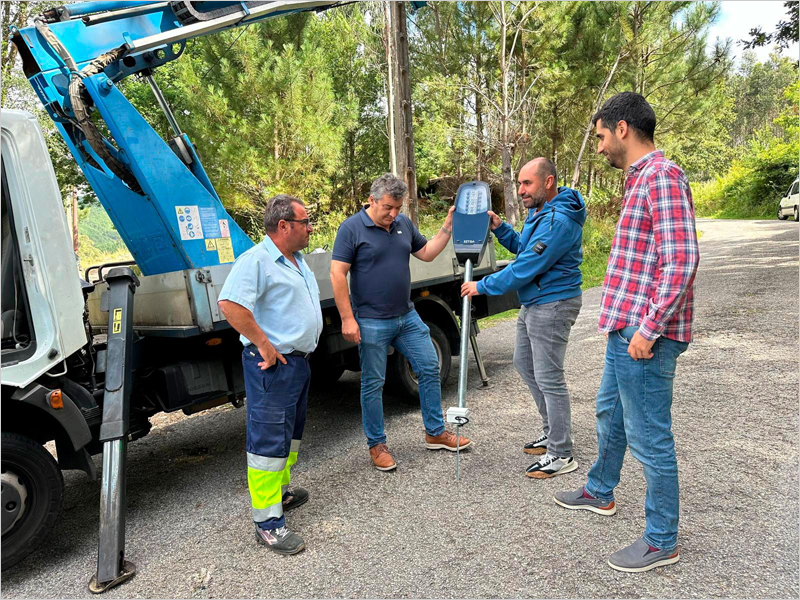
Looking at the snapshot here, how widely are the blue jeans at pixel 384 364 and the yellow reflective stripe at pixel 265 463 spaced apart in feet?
3.33

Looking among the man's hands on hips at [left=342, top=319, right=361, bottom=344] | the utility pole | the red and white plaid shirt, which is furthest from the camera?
the utility pole

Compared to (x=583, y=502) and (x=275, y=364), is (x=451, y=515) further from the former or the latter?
(x=275, y=364)

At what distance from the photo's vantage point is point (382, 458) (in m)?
3.98

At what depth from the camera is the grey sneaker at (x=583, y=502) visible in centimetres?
319

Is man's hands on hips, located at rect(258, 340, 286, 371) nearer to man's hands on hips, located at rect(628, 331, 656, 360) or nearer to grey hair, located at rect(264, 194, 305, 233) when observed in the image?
grey hair, located at rect(264, 194, 305, 233)

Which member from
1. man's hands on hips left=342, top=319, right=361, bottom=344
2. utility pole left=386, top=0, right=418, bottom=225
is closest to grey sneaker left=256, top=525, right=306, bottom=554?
man's hands on hips left=342, top=319, right=361, bottom=344

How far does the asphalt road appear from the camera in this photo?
8.85 ft

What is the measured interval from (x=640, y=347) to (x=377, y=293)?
1.92 meters

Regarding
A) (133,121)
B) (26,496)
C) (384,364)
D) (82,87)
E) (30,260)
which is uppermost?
(82,87)

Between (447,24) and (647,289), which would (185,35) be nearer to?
(647,289)

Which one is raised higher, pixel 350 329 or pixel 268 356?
pixel 268 356

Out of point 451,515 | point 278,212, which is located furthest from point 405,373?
point 278,212

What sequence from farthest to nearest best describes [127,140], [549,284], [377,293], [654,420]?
[377,293], [127,140], [549,284], [654,420]

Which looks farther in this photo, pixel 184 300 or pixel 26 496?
pixel 184 300
